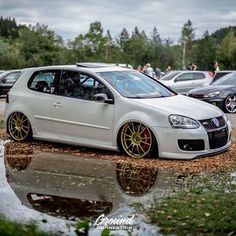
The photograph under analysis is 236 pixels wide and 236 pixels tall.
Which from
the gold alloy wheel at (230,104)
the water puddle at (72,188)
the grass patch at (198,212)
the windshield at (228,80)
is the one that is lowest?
the water puddle at (72,188)

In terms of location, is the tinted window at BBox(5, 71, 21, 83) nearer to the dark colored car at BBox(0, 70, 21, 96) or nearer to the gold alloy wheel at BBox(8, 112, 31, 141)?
the dark colored car at BBox(0, 70, 21, 96)

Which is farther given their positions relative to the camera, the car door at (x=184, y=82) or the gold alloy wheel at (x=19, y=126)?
the car door at (x=184, y=82)

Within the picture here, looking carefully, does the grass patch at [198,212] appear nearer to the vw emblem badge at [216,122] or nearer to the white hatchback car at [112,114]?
the white hatchback car at [112,114]

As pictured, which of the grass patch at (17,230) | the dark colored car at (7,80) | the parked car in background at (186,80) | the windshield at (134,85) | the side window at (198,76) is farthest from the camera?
the dark colored car at (7,80)

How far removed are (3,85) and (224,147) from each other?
19416mm

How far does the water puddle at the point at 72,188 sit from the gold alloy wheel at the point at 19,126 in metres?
1.23

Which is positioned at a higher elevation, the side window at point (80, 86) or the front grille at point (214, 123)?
the side window at point (80, 86)

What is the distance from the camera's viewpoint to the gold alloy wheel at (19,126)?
34.1ft

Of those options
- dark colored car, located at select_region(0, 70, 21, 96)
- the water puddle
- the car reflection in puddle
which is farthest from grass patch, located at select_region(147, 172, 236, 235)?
dark colored car, located at select_region(0, 70, 21, 96)

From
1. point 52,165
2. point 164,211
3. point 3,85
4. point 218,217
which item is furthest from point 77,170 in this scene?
point 3,85

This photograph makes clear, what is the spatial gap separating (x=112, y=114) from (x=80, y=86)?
102cm

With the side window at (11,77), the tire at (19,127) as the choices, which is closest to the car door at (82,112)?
the tire at (19,127)

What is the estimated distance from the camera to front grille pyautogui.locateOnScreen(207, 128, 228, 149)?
8.72 m

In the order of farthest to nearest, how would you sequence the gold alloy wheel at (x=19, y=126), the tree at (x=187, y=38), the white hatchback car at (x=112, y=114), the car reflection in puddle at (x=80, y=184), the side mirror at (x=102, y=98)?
the tree at (x=187, y=38), the gold alloy wheel at (x=19, y=126), the side mirror at (x=102, y=98), the white hatchback car at (x=112, y=114), the car reflection in puddle at (x=80, y=184)
